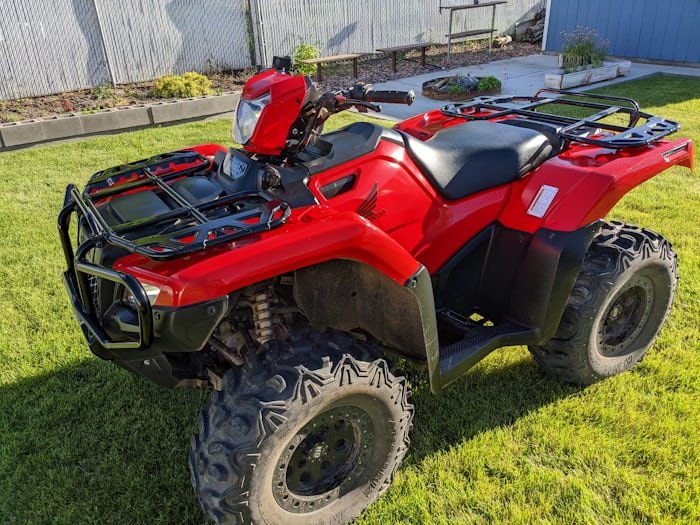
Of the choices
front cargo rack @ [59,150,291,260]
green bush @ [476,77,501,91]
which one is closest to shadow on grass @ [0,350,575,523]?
front cargo rack @ [59,150,291,260]

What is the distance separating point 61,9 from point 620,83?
937 centimetres

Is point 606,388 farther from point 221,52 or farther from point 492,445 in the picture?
point 221,52

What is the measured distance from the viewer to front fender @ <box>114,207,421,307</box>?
6.00ft

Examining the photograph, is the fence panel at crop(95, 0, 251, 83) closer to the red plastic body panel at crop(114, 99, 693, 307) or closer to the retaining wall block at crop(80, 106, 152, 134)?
the retaining wall block at crop(80, 106, 152, 134)

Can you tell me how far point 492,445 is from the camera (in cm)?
283

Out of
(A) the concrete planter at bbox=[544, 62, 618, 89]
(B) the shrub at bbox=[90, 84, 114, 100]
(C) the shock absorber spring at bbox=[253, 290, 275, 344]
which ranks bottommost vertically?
(A) the concrete planter at bbox=[544, 62, 618, 89]

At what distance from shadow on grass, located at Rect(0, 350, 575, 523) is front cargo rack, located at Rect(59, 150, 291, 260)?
42.9 inches

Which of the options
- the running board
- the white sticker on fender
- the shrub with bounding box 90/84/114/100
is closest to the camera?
the running board

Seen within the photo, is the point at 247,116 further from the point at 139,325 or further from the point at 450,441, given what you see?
the point at 450,441

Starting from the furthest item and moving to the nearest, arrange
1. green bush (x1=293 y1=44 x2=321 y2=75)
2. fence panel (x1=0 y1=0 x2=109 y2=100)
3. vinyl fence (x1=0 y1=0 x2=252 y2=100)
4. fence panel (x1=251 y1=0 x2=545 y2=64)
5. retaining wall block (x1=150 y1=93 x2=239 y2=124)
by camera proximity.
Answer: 1. fence panel (x1=251 y1=0 x2=545 y2=64)
2. green bush (x1=293 y1=44 x2=321 y2=75)
3. vinyl fence (x1=0 y1=0 x2=252 y2=100)
4. fence panel (x1=0 y1=0 x2=109 y2=100)
5. retaining wall block (x1=150 y1=93 x2=239 y2=124)

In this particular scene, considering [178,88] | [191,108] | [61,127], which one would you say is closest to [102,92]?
[178,88]

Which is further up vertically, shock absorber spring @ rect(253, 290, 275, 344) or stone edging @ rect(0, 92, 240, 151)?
shock absorber spring @ rect(253, 290, 275, 344)

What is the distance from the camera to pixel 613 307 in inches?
121

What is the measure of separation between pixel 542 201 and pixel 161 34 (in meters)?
9.84
